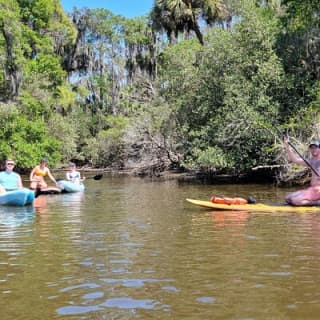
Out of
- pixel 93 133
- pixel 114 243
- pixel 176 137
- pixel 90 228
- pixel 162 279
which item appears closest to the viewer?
pixel 162 279

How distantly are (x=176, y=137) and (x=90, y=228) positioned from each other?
62.9ft

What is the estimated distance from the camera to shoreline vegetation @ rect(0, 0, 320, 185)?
830 inches

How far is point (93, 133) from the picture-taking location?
44312 millimetres

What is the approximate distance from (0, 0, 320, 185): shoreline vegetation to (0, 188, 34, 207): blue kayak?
804 cm

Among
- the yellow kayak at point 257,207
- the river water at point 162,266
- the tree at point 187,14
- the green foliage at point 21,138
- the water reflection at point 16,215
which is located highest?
the tree at point 187,14

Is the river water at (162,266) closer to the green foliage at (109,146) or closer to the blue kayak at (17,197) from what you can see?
the blue kayak at (17,197)

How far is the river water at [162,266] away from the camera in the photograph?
14.5 ft

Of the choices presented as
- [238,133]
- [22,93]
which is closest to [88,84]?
[22,93]

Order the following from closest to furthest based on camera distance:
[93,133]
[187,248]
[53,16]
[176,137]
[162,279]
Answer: [162,279] < [187,248] < [176,137] < [53,16] < [93,133]

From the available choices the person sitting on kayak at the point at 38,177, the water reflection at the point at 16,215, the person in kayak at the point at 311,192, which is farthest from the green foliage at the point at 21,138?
the person in kayak at the point at 311,192

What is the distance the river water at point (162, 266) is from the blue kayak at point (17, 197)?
5.90ft

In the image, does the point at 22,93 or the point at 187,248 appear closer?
the point at 187,248

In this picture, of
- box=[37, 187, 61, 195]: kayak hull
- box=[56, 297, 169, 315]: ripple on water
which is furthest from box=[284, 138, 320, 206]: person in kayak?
box=[37, 187, 61, 195]: kayak hull

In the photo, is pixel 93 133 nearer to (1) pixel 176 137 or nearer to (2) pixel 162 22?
(2) pixel 162 22
